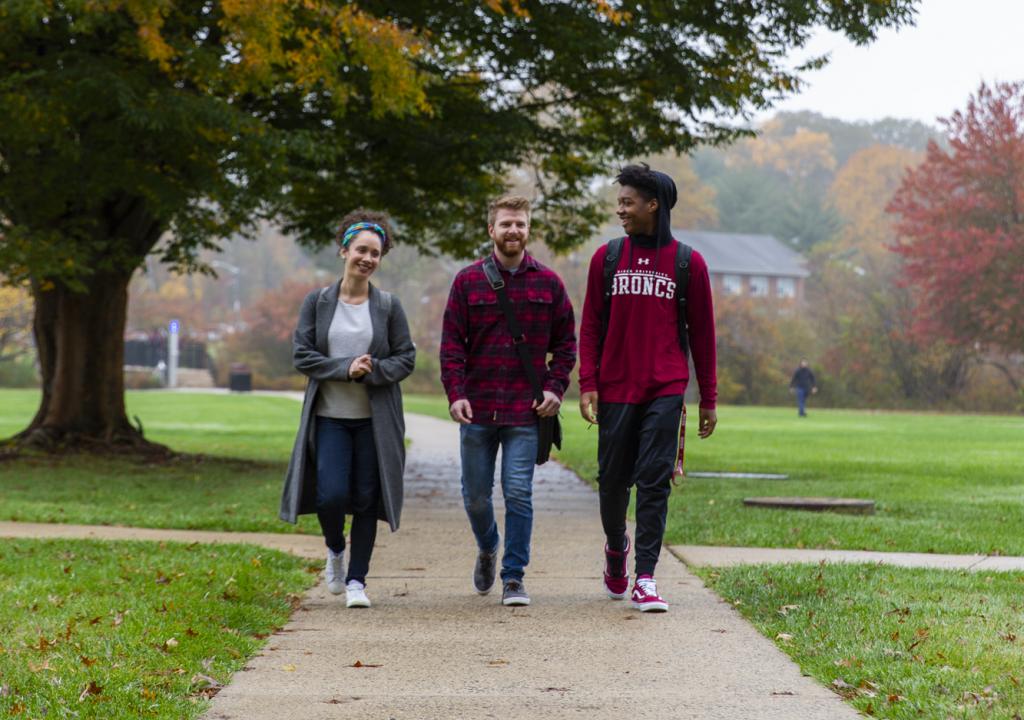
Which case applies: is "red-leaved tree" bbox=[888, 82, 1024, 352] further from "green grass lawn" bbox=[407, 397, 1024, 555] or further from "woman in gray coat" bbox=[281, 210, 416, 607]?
"woman in gray coat" bbox=[281, 210, 416, 607]

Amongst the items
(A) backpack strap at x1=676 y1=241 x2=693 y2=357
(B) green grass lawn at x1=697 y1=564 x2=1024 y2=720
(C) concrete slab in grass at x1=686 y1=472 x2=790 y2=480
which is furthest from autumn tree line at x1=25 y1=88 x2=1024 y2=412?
(A) backpack strap at x1=676 y1=241 x2=693 y2=357

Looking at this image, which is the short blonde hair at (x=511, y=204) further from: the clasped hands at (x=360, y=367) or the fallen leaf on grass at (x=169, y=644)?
the fallen leaf on grass at (x=169, y=644)

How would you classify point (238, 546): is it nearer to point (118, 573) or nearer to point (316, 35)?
point (118, 573)

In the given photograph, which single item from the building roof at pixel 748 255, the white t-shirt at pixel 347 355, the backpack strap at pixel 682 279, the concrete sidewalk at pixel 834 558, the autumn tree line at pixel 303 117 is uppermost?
the building roof at pixel 748 255

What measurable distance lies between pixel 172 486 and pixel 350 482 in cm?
861

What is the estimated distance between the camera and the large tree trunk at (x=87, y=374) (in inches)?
738

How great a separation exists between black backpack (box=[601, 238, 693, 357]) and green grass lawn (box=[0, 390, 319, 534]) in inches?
184

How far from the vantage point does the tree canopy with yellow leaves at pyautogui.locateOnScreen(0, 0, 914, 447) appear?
1362cm

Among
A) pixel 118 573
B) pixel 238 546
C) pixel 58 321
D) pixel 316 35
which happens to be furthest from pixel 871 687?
pixel 58 321

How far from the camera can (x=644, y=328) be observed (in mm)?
6840

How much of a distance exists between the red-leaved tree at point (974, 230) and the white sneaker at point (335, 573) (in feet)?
134

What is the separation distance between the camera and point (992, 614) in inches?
263

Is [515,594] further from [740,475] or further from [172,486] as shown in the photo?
[740,475]

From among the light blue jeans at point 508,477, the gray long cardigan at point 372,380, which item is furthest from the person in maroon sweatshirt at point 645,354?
the gray long cardigan at point 372,380
